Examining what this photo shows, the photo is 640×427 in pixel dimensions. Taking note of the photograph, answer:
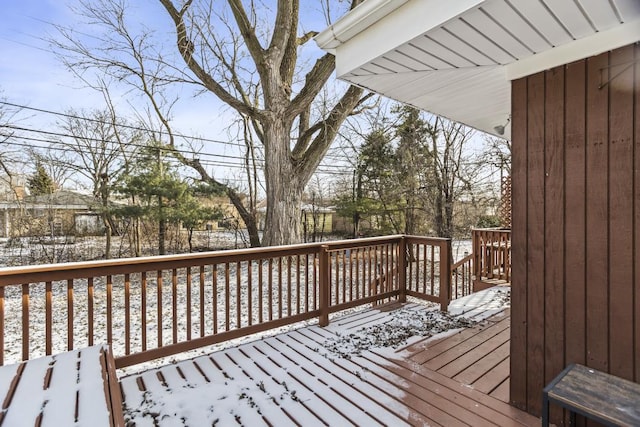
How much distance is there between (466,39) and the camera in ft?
5.75

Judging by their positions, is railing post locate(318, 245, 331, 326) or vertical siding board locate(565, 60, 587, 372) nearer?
vertical siding board locate(565, 60, 587, 372)

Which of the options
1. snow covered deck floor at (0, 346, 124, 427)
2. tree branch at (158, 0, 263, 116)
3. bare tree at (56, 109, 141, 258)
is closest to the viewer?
snow covered deck floor at (0, 346, 124, 427)

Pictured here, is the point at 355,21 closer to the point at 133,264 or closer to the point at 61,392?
the point at 133,264

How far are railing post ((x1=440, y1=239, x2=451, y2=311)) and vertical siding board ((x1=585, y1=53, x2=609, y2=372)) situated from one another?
7.30ft

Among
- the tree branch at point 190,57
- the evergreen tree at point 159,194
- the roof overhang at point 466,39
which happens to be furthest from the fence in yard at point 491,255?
the evergreen tree at point 159,194

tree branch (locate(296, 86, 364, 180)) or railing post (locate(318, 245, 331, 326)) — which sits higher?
tree branch (locate(296, 86, 364, 180))

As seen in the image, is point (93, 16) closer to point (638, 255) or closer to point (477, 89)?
point (477, 89)

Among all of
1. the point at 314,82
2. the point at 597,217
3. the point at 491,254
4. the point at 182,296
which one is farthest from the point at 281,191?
the point at 597,217

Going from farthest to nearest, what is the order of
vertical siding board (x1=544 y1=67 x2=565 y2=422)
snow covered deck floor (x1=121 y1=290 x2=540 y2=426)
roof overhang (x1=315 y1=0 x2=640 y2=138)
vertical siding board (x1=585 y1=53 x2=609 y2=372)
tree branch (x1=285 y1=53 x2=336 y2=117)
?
tree branch (x1=285 y1=53 x2=336 y2=117) < snow covered deck floor (x1=121 y1=290 x2=540 y2=426) < vertical siding board (x1=544 y1=67 x2=565 y2=422) < vertical siding board (x1=585 y1=53 x2=609 y2=372) < roof overhang (x1=315 y1=0 x2=640 y2=138)

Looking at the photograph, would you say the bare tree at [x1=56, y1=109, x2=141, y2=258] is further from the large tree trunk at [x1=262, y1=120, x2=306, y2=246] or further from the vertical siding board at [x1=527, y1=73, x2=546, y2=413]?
the vertical siding board at [x1=527, y1=73, x2=546, y2=413]

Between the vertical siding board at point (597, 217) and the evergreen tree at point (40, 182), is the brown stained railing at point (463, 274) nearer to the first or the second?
the vertical siding board at point (597, 217)

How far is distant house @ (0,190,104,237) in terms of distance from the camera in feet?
35.1

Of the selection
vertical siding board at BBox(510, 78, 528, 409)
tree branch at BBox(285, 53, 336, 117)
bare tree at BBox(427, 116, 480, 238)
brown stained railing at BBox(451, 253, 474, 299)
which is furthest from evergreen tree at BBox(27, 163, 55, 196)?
vertical siding board at BBox(510, 78, 528, 409)

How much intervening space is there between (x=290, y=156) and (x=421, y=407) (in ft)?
23.0
